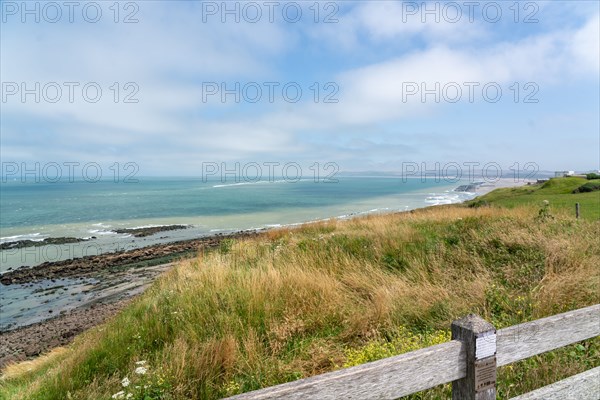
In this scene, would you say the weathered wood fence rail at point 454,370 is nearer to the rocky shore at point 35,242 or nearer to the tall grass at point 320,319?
the tall grass at point 320,319

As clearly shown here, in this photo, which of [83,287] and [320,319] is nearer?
[320,319]

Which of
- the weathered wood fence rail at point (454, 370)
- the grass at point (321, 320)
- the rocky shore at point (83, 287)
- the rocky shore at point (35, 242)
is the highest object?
the weathered wood fence rail at point (454, 370)

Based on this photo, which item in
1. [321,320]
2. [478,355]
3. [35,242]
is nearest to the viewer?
[478,355]

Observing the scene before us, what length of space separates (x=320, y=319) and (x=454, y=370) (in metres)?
2.99

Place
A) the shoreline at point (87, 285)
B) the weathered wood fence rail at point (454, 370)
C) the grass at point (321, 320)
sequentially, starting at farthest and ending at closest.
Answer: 1. the shoreline at point (87, 285)
2. the grass at point (321, 320)
3. the weathered wood fence rail at point (454, 370)

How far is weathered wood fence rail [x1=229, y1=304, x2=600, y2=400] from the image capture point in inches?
75.0

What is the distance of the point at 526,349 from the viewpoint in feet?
8.27

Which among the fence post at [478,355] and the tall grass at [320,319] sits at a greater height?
the fence post at [478,355]

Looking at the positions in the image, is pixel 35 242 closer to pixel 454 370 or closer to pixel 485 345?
pixel 454 370

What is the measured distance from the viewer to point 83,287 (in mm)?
19828

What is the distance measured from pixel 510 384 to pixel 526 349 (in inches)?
37.8

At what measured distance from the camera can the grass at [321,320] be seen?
380cm

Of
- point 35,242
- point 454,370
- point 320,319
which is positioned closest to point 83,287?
point 35,242

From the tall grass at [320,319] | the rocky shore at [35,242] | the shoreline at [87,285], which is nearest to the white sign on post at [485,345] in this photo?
the tall grass at [320,319]
